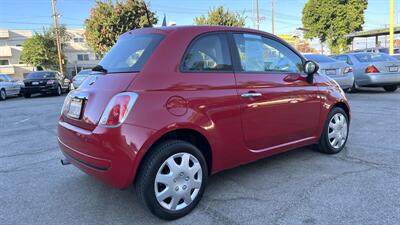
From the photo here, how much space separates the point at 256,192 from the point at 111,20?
25.6 metres

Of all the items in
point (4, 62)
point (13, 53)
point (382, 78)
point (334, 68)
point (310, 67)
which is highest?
point (13, 53)

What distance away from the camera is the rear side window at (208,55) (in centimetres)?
323

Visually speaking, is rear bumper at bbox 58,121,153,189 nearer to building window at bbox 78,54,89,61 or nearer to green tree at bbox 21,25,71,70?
green tree at bbox 21,25,71,70

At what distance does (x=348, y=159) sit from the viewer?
451 centimetres

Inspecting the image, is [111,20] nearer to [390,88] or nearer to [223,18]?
[223,18]

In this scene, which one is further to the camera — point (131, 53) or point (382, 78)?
point (382, 78)

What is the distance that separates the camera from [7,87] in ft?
59.3

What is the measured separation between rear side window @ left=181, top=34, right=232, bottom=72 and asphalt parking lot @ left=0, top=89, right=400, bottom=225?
1314 mm

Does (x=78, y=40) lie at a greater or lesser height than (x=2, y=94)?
greater

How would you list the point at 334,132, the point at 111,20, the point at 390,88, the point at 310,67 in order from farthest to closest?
the point at 111,20, the point at 390,88, the point at 334,132, the point at 310,67

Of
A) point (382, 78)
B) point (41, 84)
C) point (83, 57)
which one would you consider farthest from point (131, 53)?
point (83, 57)

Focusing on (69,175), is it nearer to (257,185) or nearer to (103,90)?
(103,90)

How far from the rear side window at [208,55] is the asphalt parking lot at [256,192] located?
131cm

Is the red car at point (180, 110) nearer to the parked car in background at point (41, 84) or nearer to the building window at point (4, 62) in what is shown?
the parked car in background at point (41, 84)
